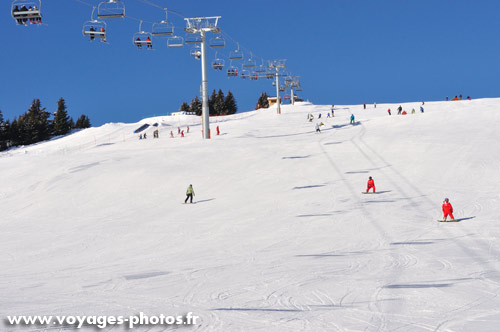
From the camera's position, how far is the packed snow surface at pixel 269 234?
8.25 metres

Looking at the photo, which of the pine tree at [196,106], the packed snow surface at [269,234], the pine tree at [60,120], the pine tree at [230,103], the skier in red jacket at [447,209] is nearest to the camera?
the packed snow surface at [269,234]

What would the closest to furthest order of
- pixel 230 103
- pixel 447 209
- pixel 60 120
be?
pixel 447 209
pixel 60 120
pixel 230 103

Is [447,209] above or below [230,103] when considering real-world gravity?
below

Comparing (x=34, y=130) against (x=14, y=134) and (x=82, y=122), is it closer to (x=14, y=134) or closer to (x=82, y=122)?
(x=14, y=134)

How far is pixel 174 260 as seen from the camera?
506 inches

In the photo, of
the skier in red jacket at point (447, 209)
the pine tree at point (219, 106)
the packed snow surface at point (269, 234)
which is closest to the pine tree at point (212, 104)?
the pine tree at point (219, 106)

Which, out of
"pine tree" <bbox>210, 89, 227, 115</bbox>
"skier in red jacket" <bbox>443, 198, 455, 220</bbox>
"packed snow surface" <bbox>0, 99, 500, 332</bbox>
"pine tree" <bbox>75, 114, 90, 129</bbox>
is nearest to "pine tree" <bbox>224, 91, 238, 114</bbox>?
"pine tree" <bbox>210, 89, 227, 115</bbox>

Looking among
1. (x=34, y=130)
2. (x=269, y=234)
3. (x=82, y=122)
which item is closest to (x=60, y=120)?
(x=34, y=130)

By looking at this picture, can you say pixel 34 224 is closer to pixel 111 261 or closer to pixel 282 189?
pixel 111 261

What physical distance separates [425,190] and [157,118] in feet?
210

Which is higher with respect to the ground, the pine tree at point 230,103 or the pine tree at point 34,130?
the pine tree at point 230,103

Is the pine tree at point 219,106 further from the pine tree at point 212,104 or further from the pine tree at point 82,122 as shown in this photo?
the pine tree at point 82,122

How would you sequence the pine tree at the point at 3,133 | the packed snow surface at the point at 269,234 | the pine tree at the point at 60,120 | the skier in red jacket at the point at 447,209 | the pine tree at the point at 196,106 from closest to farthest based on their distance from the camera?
the packed snow surface at the point at 269,234 → the skier in red jacket at the point at 447,209 → the pine tree at the point at 3,133 → the pine tree at the point at 60,120 → the pine tree at the point at 196,106

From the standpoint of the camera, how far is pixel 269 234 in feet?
52.3
